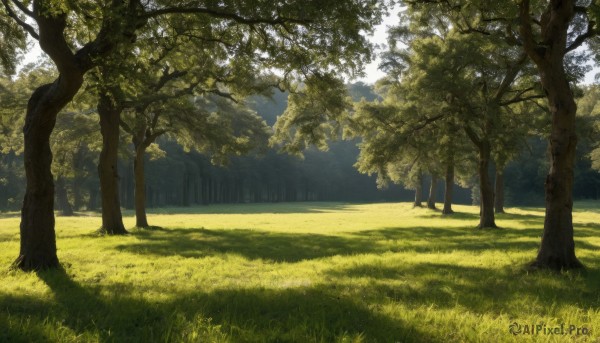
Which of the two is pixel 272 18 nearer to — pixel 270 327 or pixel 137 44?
pixel 137 44

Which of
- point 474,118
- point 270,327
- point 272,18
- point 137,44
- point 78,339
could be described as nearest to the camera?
point 78,339

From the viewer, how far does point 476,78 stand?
81.5 ft

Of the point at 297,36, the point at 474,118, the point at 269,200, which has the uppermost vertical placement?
the point at 297,36

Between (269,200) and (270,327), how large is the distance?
96.8 metres

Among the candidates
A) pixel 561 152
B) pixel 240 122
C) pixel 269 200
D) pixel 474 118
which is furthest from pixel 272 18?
pixel 269 200

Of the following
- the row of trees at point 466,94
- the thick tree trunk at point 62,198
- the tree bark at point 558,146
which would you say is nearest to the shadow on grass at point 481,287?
the tree bark at point 558,146

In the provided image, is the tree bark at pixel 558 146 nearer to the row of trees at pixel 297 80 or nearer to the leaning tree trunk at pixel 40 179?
the row of trees at pixel 297 80

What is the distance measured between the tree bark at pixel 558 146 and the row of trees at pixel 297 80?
0.10 feet

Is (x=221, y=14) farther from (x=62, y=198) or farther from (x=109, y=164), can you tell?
(x=62, y=198)

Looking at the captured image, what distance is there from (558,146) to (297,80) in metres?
12.3

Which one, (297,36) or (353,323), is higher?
(297,36)

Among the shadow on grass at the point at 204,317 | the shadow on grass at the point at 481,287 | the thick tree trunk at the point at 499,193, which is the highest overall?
the thick tree trunk at the point at 499,193

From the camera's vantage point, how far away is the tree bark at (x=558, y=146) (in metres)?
10.7

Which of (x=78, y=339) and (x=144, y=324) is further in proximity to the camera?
(x=144, y=324)
